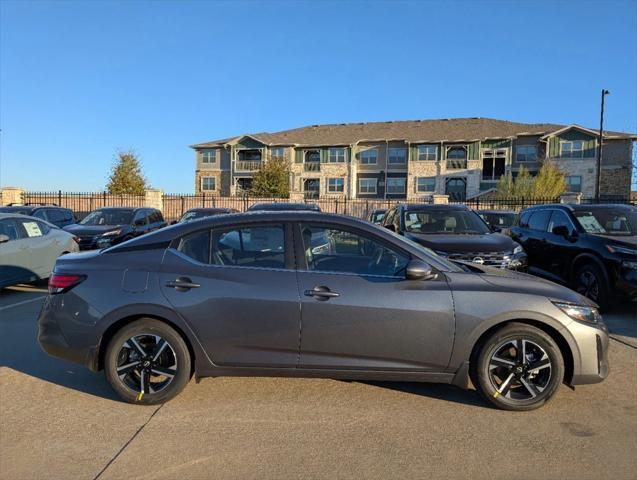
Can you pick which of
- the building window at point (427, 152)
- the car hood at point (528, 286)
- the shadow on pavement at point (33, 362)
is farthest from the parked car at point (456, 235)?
the building window at point (427, 152)

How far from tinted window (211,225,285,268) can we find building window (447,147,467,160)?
4686cm

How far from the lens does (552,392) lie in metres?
3.69

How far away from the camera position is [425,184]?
159 ft

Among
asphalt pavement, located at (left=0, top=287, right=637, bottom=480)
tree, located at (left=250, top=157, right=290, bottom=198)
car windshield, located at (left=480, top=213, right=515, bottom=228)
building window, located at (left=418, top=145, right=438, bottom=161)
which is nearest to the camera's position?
asphalt pavement, located at (left=0, top=287, right=637, bottom=480)

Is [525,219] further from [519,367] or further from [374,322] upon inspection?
[374,322]

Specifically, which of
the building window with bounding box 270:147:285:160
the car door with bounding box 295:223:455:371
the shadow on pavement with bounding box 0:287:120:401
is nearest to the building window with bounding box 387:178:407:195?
the building window with bounding box 270:147:285:160

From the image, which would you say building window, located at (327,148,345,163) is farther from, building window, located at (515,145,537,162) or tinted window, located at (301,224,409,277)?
tinted window, located at (301,224,409,277)

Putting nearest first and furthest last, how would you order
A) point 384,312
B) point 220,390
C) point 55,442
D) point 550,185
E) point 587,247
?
point 55,442, point 384,312, point 220,390, point 587,247, point 550,185

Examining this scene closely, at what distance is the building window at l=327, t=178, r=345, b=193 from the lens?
1998 inches

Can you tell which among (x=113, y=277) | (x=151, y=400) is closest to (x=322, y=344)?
(x=151, y=400)

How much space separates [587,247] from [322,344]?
554 cm

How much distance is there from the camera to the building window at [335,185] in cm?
5075

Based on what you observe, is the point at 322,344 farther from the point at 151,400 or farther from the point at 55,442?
the point at 55,442

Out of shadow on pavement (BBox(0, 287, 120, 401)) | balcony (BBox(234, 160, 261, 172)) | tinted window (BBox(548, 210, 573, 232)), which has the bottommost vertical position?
shadow on pavement (BBox(0, 287, 120, 401))
